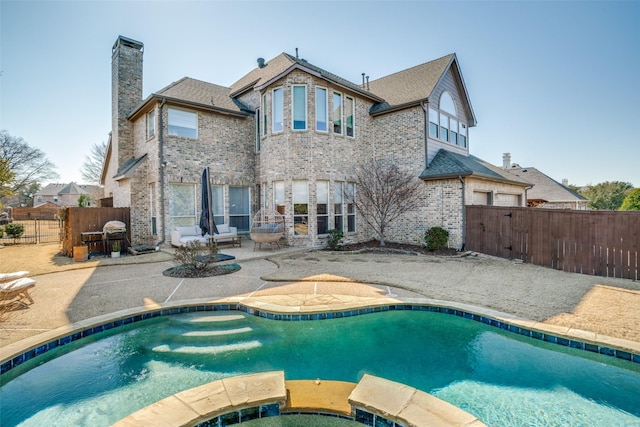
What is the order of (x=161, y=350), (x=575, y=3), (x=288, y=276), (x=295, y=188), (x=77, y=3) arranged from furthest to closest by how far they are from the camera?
(x=295, y=188), (x=575, y=3), (x=77, y=3), (x=288, y=276), (x=161, y=350)

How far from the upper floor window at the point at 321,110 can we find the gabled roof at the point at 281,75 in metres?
0.63

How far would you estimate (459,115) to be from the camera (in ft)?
56.9

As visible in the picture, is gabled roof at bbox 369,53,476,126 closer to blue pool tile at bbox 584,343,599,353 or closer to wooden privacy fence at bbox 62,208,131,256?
blue pool tile at bbox 584,343,599,353

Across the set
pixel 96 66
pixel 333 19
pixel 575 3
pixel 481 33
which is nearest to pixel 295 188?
pixel 333 19

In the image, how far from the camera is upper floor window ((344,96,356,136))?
14586 mm

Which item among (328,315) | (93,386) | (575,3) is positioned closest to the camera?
(93,386)

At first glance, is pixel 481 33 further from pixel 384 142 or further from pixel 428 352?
pixel 428 352

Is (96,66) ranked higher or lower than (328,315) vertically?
higher

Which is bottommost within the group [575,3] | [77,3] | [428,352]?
[428,352]

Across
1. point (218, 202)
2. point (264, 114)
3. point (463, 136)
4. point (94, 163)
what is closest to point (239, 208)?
point (218, 202)

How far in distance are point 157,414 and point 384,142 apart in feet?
48.1

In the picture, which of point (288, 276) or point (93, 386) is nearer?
point (93, 386)

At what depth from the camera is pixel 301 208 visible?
1345cm

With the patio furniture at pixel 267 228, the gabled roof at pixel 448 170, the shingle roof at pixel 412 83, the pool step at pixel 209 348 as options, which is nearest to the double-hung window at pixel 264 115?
the patio furniture at pixel 267 228
